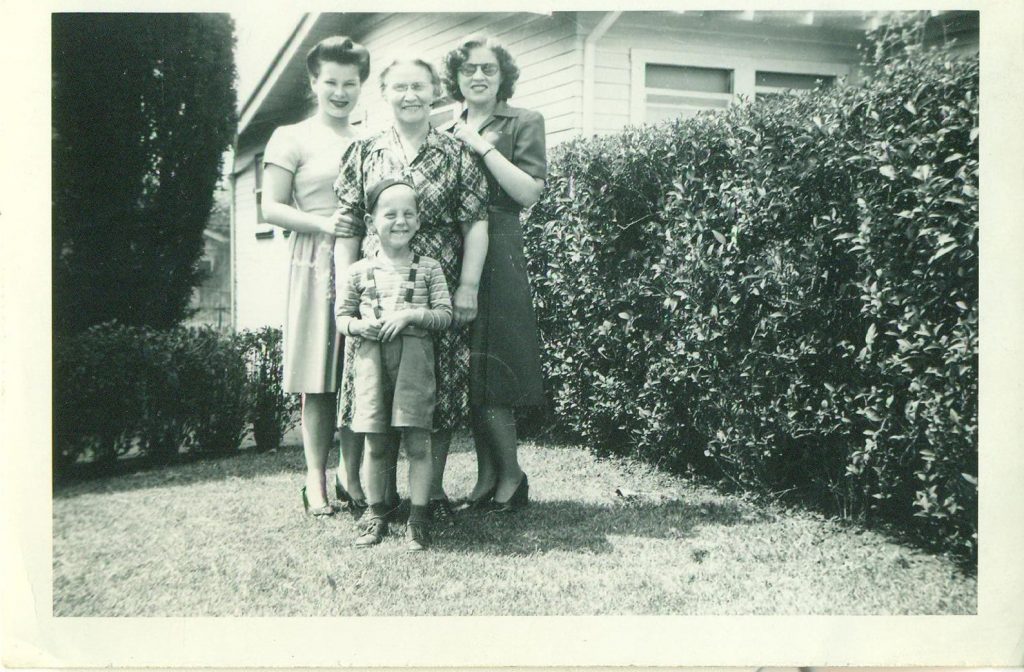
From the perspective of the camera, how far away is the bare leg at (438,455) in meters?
2.66

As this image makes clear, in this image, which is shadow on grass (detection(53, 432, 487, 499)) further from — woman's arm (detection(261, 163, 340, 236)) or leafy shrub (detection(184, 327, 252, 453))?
woman's arm (detection(261, 163, 340, 236))

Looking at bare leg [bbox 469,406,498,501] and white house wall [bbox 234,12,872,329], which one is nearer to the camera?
white house wall [bbox 234,12,872,329]

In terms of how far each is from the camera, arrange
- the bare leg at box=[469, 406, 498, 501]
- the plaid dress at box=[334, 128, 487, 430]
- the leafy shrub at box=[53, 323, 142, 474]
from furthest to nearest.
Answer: the bare leg at box=[469, 406, 498, 501]
the leafy shrub at box=[53, 323, 142, 474]
the plaid dress at box=[334, 128, 487, 430]

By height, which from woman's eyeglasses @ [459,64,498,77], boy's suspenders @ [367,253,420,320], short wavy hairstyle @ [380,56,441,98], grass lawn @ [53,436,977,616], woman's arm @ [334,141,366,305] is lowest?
grass lawn @ [53,436,977,616]

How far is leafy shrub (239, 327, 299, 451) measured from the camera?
3660 millimetres

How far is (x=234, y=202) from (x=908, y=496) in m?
3.22

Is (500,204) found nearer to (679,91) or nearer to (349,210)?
(349,210)

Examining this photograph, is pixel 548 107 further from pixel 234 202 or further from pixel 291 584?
pixel 291 584

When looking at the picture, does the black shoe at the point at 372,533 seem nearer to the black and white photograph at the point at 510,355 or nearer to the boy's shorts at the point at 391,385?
the black and white photograph at the point at 510,355

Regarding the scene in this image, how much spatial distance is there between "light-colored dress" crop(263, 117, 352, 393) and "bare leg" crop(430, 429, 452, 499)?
1.47 feet

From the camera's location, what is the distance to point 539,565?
7.91ft

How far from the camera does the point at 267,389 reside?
3754 millimetres

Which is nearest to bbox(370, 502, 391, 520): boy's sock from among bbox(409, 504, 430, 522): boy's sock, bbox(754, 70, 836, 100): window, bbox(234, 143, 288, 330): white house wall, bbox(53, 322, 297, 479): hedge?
bbox(409, 504, 430, 522): boy's sock
